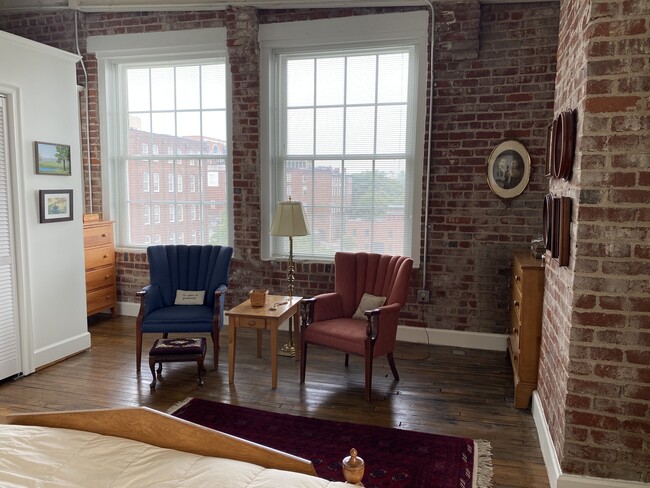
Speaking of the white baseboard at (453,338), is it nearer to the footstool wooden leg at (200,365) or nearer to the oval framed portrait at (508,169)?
the oval framed portrait at (508,169)

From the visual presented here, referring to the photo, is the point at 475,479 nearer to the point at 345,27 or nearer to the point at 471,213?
the point at 471,213

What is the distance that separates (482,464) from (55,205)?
376cm

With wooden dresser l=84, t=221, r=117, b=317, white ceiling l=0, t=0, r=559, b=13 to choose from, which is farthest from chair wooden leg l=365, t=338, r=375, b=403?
wooden dresser l=84, t=221, r=117, b=317

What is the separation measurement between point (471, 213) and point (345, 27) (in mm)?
2140

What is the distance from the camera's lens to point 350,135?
4.93 metres

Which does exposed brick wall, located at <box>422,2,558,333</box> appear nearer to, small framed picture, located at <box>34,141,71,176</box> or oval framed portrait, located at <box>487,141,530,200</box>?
oval framed portrait, located at <box>487,141,530,200</box>

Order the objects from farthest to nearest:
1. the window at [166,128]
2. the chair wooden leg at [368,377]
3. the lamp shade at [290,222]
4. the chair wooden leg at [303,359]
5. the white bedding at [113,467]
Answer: the window at [166,128], the lamp shade at [290,222], the chair wooden leg at [303,359], the chair wooden leg at [368,377], the white bedding at [113,467]

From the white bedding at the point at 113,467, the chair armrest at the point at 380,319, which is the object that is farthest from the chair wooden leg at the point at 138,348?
the white bedding at the point at 113,467

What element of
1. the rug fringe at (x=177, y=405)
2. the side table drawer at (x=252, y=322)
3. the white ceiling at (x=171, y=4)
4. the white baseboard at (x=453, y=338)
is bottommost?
the rug fringe at (x=177, y=405)

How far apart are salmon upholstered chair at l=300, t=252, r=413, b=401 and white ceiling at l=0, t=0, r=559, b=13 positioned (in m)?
2.36

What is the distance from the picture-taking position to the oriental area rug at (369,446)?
2.59 meters

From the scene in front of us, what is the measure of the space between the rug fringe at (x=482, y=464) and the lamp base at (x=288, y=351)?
193cm

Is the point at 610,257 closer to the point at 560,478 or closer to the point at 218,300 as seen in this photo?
the point at 560,478

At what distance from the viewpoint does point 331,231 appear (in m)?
5.10
